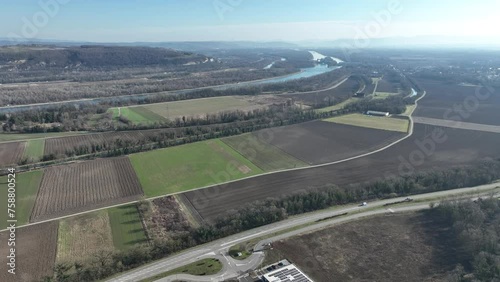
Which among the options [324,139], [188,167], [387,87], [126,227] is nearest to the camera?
[126,227]

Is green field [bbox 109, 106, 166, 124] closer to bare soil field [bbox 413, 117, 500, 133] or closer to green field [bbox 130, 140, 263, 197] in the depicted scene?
green field [bbox 130, 140, 263, 197]

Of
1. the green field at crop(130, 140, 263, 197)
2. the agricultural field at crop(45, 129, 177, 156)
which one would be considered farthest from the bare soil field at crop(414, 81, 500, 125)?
the agricultural field at crop(45, 129, 177, 156)

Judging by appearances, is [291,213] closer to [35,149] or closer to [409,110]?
[35,149]

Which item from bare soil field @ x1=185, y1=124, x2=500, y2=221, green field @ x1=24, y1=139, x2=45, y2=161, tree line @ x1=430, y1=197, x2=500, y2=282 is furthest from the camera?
green field @ x1=24, y1=139, x2=45, y2=161

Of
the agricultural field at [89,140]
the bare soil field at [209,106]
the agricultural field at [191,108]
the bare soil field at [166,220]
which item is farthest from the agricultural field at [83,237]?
the bare soil field at [209,106]

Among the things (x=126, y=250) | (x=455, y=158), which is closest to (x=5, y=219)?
(x=126, y=250)

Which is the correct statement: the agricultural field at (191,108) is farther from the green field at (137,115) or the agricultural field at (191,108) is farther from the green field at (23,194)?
the green field at (23,194)

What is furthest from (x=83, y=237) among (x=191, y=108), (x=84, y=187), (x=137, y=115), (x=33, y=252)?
(x=191, y=108)
